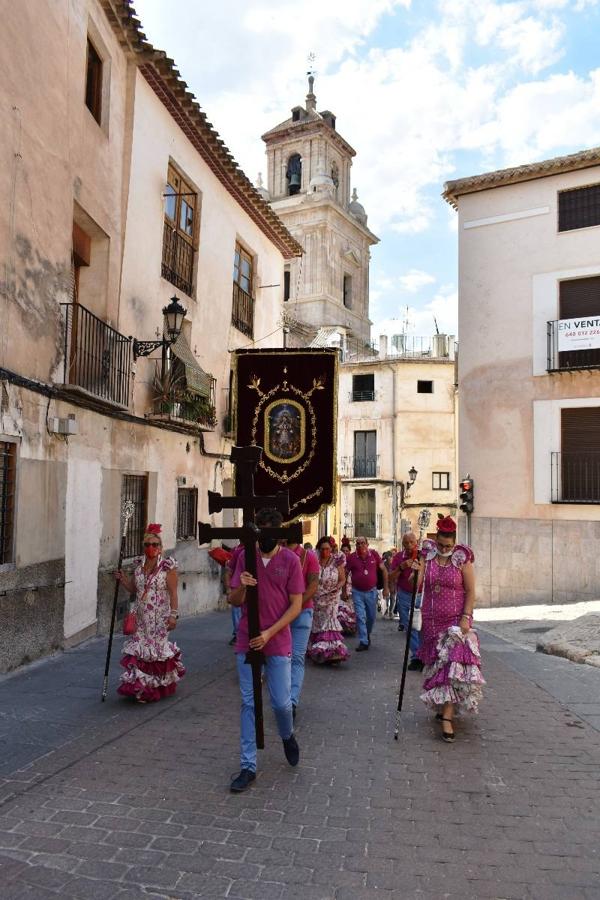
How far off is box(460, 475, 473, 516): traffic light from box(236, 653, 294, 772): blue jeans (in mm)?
13127

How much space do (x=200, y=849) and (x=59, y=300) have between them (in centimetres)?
667

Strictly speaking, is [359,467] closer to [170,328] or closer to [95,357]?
[170,328]

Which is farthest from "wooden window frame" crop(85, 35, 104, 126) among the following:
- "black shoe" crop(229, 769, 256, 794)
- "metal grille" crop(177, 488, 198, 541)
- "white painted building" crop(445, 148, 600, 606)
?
"white painted building" crop(445, 148, 600, 606)

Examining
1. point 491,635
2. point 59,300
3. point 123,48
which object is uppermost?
point 123,48

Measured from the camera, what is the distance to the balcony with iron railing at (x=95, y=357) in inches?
355

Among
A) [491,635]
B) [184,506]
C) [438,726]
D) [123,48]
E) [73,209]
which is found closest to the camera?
[438,726]

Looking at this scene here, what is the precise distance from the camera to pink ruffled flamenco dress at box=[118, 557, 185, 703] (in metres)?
6.53

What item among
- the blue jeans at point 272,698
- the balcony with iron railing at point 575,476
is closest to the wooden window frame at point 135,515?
the blue jeans at point 272,698

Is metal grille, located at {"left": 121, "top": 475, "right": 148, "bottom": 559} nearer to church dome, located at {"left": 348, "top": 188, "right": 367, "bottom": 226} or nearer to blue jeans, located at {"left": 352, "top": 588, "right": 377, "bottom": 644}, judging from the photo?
blue jeans, located at {"left": 352, "top": 588, "right": 377, "bottom": 644}

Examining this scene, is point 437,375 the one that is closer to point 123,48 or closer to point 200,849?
point 123,48

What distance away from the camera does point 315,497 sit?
36.8 feet

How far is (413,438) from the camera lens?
3369 centimetres

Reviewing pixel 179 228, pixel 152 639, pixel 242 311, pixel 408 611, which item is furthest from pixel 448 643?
pixel 242 311

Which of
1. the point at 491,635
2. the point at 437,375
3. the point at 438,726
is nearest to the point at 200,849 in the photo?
the point at 438,726
